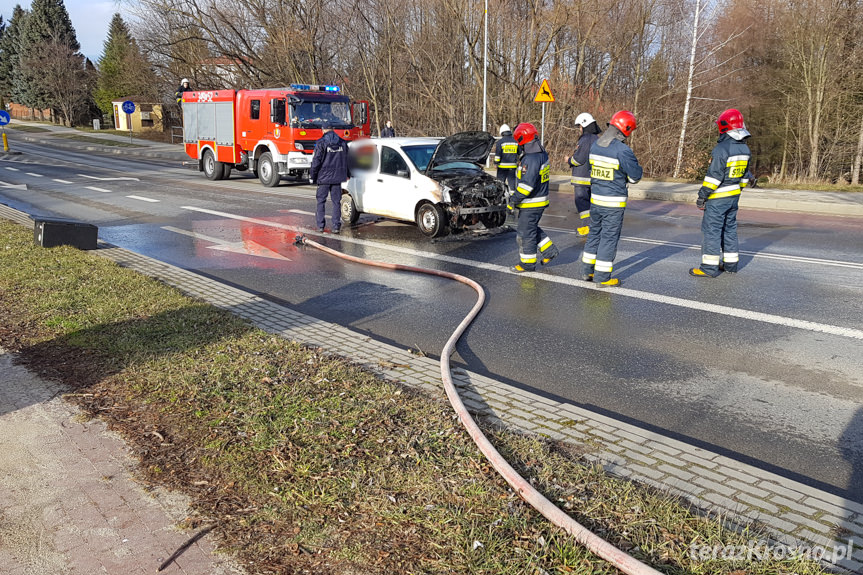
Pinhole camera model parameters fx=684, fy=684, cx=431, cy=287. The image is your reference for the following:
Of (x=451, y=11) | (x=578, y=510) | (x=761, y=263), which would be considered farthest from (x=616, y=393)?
(x=451, y=11)

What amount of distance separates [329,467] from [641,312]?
15.1ft

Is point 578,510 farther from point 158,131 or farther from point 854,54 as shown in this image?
point 158,131

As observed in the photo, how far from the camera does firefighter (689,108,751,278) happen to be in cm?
858

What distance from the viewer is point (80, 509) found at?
3.37 m

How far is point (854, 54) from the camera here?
2019 cm

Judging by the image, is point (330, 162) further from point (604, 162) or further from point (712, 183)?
point (712, 183)

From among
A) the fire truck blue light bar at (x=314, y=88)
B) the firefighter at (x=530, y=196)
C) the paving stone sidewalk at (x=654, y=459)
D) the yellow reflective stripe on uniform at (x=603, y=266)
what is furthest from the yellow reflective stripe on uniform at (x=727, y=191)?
the fire truck blue light bar at (x=314, y=88)

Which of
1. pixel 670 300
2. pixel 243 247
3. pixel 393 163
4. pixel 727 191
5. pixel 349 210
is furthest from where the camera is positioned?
pixel 349 210

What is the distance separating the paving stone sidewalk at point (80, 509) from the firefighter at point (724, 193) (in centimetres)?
726

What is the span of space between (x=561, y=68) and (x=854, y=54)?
35.8 feet

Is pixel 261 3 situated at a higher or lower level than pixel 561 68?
higher

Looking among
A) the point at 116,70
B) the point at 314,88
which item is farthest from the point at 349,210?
the point at 116,70

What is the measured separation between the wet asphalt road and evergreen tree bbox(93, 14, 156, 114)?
4819 cm

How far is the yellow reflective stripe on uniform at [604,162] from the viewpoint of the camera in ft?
26.5
